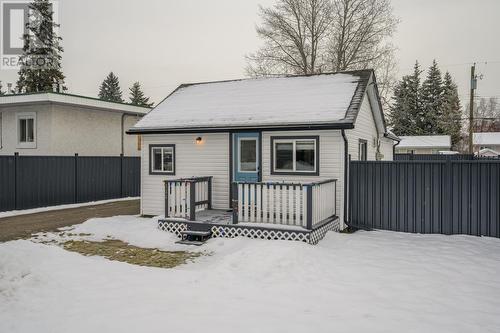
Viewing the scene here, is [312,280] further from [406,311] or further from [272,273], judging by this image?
[406,311]

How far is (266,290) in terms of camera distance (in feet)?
20.0

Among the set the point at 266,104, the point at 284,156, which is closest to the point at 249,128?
the point at 284,156

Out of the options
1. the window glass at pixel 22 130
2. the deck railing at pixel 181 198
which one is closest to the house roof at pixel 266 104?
the deck railing at pixel 181 198

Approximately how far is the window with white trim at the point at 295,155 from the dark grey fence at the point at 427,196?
1159 millimetres

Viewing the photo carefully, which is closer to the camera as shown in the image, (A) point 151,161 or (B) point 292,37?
(A) point 151,161

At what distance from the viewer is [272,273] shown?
273 inches

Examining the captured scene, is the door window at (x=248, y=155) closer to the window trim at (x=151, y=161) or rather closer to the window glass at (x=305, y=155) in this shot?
the window glass at (x=305, y=155)

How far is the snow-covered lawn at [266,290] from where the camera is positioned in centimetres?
488

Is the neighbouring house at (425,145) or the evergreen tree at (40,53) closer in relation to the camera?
the evergreen tree at (40,53)

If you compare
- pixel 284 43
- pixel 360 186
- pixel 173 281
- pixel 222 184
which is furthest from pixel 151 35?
pixel 173 281

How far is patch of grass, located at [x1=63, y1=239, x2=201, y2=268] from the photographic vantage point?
7.94 metres

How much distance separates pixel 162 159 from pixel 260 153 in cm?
367

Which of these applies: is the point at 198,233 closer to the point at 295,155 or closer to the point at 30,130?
the point at 295,155

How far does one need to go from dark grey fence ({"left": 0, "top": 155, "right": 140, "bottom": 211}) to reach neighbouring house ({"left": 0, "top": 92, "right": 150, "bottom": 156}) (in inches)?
85.4
